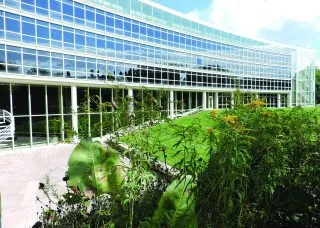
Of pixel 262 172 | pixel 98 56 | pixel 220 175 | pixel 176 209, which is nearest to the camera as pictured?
pixel 220 175

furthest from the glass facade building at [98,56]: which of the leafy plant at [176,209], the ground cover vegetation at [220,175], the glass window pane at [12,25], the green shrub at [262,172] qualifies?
the leafy plant at [176,209]

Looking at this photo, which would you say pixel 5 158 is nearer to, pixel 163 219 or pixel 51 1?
pixel 51 1

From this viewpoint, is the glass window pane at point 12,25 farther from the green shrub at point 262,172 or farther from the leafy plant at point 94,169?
the green shrub at point 262,172

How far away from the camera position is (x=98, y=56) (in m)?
24.1

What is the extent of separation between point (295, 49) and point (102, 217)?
54369 mm

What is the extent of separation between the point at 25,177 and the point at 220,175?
10.6m

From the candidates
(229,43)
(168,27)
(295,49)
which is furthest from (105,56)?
(295,49)

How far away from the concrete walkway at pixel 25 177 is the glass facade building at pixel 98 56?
1.48m

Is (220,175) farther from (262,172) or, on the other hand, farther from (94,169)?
(94,169)

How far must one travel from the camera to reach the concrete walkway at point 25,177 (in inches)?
273

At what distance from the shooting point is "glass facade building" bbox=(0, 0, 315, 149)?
1875cm

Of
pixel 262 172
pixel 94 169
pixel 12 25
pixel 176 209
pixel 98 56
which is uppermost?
pixel 12 25

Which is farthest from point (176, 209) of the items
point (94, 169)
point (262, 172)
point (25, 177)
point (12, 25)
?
point (12, 25)

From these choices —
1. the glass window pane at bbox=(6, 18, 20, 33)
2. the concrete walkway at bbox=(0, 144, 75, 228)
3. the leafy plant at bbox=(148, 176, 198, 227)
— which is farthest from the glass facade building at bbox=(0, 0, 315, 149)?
the concrete walkway at bbox=(0, 144, 75, 228)
